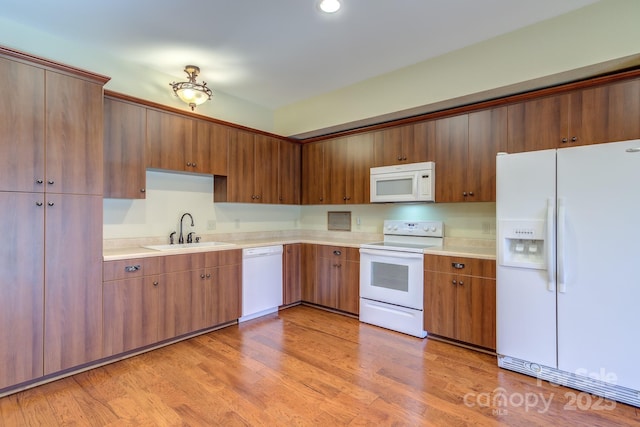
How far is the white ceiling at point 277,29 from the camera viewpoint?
2307 mm

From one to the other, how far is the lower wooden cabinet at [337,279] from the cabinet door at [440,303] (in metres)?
0.82

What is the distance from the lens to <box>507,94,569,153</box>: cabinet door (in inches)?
99.7

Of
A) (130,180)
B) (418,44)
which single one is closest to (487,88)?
(418,44)

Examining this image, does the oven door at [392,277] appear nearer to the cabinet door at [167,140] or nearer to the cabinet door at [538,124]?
the cabinet door at [538,124]

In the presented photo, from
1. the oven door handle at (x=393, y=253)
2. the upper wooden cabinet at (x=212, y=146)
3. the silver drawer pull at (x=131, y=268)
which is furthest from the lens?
the upper wooden cabinet at (x=212, y=146)

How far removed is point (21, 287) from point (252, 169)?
2.37 meters

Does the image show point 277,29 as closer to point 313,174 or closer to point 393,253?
point 313,174

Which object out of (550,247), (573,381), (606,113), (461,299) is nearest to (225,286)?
(461,299)

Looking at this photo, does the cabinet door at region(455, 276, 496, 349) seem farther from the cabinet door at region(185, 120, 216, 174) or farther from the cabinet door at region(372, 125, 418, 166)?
the cabinet door at region(185, 120, 216, 174)

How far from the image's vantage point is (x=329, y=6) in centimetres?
228

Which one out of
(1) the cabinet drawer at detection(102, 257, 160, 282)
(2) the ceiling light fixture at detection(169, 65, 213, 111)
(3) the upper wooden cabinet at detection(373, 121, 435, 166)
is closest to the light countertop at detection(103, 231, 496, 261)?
(1) the cabinet drawer at detection(102, 257, 160, 282)

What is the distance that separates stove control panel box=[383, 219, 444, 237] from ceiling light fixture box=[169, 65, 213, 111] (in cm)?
256

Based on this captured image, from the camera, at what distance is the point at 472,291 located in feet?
9.08

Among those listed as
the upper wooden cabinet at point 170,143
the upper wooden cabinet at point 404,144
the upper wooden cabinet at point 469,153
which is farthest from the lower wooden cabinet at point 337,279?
the upper wooden cabinet at point 170,143
